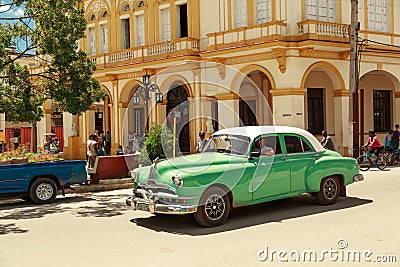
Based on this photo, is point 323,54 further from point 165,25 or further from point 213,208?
point 213,208

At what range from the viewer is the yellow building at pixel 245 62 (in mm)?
21016

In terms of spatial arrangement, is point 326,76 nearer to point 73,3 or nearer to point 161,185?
point 73,3

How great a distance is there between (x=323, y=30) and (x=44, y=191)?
13043mm

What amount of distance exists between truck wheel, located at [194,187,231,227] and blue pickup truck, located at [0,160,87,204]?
5.34 meters

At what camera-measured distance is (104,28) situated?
2991cm

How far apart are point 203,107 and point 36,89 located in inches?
430

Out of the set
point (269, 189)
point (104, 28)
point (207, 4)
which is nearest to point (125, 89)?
point (104, 28)

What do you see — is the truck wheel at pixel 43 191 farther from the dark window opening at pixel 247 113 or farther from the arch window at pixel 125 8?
the arch window at pixel 125 8

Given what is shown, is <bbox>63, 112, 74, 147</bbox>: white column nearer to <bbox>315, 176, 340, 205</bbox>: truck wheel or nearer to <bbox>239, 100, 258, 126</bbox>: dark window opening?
<bbox>239, 100, 258, 126</bbox>: dark window opening

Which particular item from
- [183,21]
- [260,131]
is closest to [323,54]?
[183,21]

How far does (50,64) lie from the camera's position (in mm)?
14453

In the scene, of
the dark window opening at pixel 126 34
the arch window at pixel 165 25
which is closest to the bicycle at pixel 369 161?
the arch window at pixel 165 25

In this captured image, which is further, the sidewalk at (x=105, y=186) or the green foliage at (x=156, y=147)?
the green foliage at (x=156, y=147)

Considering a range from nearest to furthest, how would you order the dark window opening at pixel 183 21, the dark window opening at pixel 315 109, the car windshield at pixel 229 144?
the car windshield at pixel 229 144 → the dark window opening at pixel 315 109 → the dark window opening at pixel 183 21
